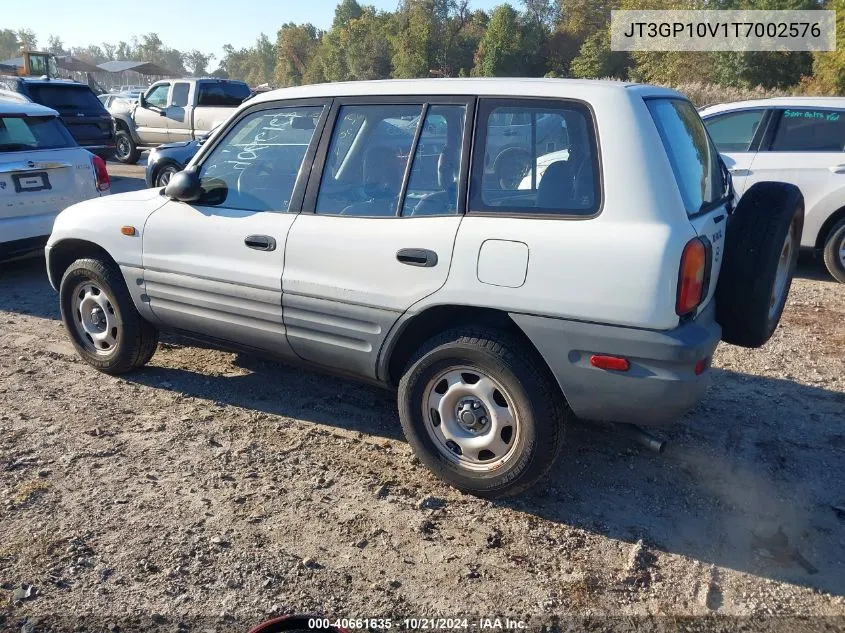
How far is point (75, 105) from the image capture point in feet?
42.0

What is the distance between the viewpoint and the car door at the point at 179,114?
50.4 feet

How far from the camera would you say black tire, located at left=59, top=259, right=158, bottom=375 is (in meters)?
4.43

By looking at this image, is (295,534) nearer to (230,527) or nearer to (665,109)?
(230,527)

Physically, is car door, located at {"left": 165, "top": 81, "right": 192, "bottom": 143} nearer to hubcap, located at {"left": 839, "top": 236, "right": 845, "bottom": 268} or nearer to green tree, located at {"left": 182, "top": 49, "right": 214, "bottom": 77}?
hubcap, located at {"left": 839, "top": 236, "right": 845, "bottom": 268}

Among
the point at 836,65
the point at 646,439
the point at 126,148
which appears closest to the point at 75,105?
the point at 126,148

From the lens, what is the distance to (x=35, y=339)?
18.0ft

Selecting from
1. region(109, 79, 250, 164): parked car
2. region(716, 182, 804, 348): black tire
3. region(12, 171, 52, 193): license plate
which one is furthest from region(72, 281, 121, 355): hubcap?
region(109, 79, 250, 164): parked car

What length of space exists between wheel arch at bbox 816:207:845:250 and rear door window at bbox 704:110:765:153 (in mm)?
1112

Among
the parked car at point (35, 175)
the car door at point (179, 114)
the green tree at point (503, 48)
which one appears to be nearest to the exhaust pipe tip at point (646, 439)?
the parked car at point (35, 175)

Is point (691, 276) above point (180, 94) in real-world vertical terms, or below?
below

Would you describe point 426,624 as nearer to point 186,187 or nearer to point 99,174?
point 186,187

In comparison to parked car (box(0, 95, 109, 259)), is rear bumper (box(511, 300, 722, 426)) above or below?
below

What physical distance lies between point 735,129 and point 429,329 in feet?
18.8

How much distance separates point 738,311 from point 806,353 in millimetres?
2409
